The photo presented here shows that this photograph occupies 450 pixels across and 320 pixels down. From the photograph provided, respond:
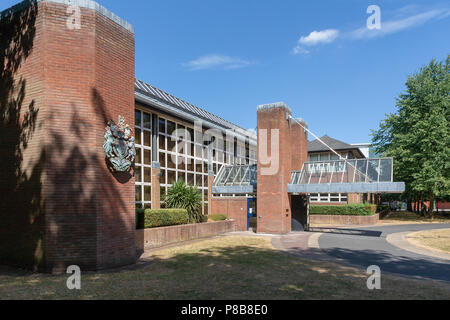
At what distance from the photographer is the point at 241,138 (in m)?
28.7

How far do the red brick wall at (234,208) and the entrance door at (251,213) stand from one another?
352mm

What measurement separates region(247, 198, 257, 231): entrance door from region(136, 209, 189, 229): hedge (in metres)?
6.64

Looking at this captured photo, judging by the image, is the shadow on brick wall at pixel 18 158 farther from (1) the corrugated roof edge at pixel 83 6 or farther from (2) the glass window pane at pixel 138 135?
(2) the glass window pane at pixel 138 135

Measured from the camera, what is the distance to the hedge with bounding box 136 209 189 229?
48.1ft

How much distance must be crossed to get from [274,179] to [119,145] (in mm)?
12039

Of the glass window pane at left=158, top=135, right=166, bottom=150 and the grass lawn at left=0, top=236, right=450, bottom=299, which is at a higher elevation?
the glass window pane at left=158, top=135, right=166, bottom=150

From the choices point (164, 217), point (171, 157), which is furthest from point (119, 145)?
point (171, 157)

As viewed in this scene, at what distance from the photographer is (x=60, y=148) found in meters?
9.66

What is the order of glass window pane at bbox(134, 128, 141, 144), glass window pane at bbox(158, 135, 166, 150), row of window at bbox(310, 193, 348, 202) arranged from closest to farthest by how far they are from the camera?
glass window pane at bbox(134, 128, 141, 144) < glass window pane at bbox(158, 135, 166, 150) < row of window at bbox(310, 193, 348, 202)

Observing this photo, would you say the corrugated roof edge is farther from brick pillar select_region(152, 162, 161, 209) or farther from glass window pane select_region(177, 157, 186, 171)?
glass window pane select_region(177, 157, 186, 171)

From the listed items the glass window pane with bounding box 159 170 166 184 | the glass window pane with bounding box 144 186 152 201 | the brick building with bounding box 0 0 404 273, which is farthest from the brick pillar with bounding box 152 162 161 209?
the brick building with bounding box 0 0 404 273

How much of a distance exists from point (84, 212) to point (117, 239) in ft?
4.75

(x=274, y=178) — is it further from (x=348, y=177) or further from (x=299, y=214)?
(x=348, y=177)
